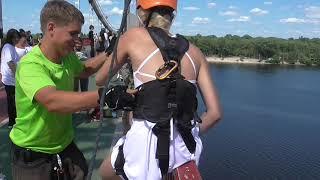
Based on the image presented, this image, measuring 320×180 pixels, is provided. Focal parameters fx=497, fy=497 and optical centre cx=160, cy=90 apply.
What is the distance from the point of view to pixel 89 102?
242 cm

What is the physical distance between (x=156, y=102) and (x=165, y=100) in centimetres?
5

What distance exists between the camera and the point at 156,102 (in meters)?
2.45

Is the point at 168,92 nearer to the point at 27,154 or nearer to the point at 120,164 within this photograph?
the point at 120,164

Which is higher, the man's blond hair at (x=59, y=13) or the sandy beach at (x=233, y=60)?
the man's blond hair at (x=59, y=13)

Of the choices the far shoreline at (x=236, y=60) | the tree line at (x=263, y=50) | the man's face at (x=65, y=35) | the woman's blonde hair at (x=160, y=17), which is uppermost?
the woman's blonde hair at (x=160, y=17)

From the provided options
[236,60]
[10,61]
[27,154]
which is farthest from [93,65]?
[236,60]

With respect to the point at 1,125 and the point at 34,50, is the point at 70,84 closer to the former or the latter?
the point at 34,50

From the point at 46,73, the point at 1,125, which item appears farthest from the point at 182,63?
the point at 1,125

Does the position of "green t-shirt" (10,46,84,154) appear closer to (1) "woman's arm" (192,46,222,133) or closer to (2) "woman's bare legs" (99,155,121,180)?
(2) "woman's bare legs" (99,155,121,180)

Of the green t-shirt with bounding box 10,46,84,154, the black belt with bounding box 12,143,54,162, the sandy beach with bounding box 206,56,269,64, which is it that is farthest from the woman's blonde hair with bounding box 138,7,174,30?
the sandy beach with bounding box 206,56,269,64

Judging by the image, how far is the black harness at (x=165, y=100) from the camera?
8.01 feet

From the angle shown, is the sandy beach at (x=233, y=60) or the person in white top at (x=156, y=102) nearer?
the person in white top at (x=156, y=102)

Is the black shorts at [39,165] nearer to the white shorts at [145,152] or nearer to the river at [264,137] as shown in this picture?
the white shorts at [145,152]

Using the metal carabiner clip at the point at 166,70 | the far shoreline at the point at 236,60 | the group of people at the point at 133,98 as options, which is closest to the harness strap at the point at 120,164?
the group of people at the point at 133,98
